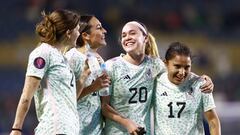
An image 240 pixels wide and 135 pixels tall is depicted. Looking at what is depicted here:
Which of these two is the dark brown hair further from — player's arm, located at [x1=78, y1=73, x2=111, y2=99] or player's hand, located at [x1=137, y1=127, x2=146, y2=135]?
player's hand, located at [x1=137, y1=127, x2=146, y2=135]

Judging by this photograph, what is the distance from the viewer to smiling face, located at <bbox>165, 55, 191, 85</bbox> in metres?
7.58

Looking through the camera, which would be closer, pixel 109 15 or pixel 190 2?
pixel 109 15

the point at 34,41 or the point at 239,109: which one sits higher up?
the point at 34,41

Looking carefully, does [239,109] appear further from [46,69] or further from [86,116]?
[46,69]

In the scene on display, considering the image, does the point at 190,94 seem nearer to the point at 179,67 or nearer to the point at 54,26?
the point at 179,67

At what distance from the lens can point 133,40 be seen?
25.0ft

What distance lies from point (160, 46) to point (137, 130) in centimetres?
1110

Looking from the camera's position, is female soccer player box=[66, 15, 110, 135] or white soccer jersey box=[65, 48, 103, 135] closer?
female soccer player box=[66, 15, 110, 135]

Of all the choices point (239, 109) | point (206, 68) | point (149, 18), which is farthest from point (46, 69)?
point (149, 18)

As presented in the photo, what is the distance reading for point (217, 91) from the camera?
55.6 feet

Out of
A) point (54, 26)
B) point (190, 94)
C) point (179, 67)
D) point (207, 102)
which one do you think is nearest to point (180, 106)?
point (190, 94)

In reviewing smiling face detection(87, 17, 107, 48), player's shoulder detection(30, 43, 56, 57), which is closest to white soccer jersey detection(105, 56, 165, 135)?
smiling face detection(87, 17, 107, 48)

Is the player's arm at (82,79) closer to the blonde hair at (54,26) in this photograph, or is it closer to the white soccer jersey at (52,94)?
the white soccer jersey at (52,94)

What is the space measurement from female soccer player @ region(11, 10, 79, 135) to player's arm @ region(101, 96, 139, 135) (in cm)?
76
